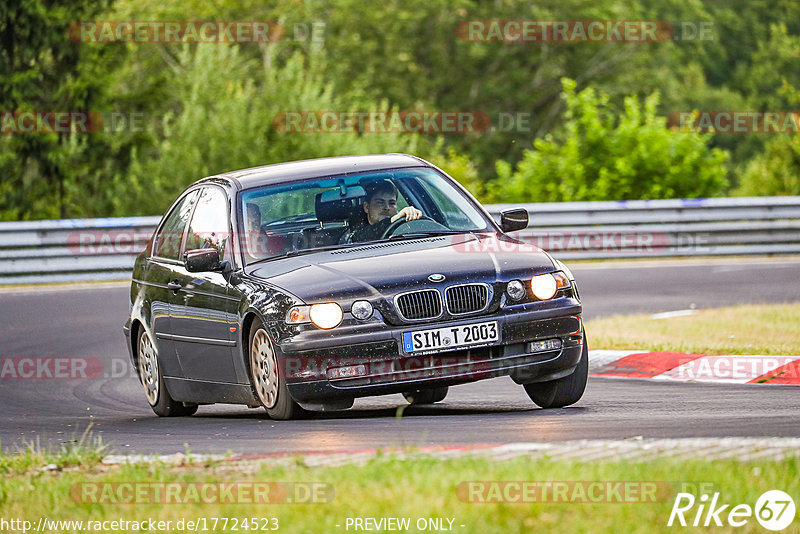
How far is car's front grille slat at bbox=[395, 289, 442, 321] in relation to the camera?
7.77 m

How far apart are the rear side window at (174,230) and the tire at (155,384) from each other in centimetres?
58

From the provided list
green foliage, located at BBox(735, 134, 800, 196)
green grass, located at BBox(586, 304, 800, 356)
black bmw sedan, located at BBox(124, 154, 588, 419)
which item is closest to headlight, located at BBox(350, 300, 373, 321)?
black bmw sedan, located at BBox(124, 154, 588, 419)

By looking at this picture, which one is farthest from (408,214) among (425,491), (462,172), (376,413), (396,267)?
(462,172)

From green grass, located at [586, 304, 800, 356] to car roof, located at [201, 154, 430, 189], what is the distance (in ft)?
10.2

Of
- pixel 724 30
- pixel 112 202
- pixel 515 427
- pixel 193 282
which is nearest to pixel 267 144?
pixel 112 202

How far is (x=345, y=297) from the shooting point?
7785 mm

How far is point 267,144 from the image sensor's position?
104 feet

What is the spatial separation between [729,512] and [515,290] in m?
3.35

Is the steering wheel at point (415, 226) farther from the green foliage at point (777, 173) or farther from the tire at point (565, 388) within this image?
the green foliage at point (777, 173)

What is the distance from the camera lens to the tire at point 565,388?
8.48 metres

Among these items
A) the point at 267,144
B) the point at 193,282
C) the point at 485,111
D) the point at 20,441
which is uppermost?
the point at 193,282

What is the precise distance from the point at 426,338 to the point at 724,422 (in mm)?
1643

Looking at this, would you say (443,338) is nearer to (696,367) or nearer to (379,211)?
(379,211)

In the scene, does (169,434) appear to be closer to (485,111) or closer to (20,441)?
(20,441)
